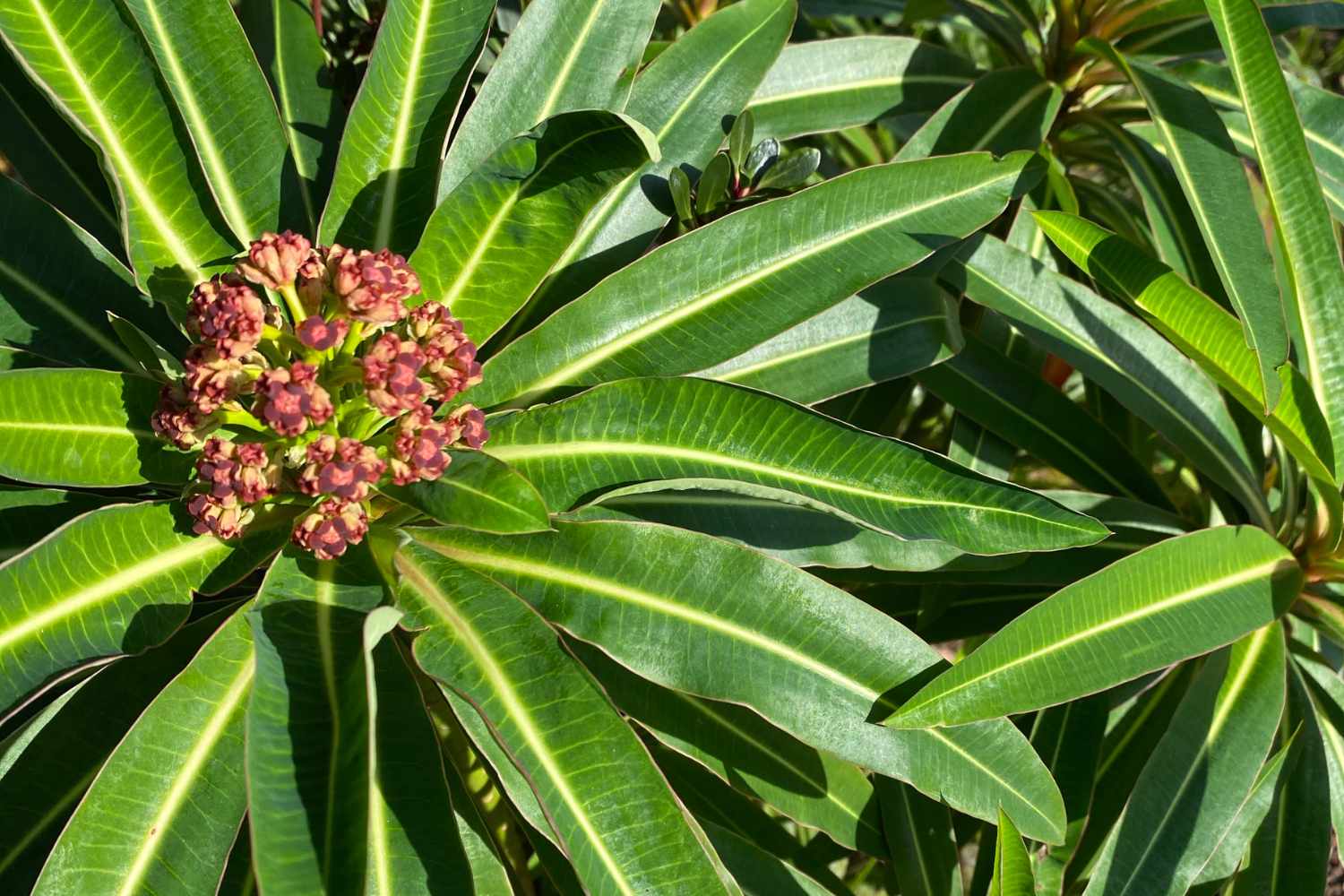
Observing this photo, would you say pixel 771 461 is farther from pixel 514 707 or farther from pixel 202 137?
pixel 202 137

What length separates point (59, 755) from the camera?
1094 mm

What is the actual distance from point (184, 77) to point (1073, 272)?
1.39m

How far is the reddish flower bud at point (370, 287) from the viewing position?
993 mm

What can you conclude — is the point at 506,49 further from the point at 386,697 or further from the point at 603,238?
the point at 386,697

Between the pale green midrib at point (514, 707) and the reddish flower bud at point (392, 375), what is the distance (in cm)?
18

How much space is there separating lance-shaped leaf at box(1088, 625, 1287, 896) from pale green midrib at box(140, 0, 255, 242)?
48.4 inches

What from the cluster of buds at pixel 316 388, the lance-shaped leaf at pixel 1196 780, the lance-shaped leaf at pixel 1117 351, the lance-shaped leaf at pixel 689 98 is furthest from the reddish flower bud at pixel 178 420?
the lance-shaped leaf at pixel 1196 780

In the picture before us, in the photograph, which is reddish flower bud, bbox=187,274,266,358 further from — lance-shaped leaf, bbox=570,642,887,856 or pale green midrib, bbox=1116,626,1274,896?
pale green midrib, bbox=1116,626,1274,896

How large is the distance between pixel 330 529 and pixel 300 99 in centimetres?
62

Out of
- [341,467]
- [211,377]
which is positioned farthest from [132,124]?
[341,467]

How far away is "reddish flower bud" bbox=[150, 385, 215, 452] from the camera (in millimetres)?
991

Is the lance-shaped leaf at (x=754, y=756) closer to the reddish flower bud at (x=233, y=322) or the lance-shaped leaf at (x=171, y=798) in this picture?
the lance-shaped leaf at (x=171, y=798)

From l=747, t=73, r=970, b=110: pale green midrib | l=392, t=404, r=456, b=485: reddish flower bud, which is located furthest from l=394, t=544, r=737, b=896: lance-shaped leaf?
l=747, t=73, r=970, b=110: pale green midrib

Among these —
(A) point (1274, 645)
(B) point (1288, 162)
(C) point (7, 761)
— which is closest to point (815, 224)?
(B) point (1288, 162)
